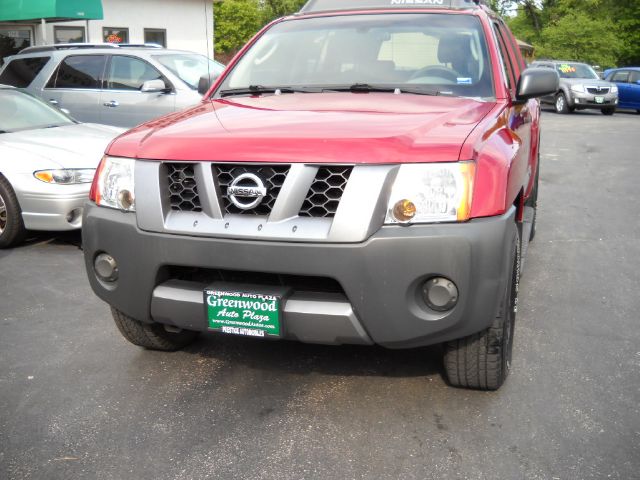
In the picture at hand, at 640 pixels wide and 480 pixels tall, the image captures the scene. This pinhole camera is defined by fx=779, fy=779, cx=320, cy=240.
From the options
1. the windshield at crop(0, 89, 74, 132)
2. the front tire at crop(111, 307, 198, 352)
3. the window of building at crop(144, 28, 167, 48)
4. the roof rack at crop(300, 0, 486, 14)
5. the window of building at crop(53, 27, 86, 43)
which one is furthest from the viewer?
the window of building at crop(144, 28, 167, 48)

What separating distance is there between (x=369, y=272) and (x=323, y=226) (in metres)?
0.26

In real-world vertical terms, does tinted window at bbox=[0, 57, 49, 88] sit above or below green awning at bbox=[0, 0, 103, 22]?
below

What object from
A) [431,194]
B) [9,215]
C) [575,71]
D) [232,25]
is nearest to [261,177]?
[431,194]

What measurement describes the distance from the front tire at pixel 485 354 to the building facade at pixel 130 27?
19.0 meters

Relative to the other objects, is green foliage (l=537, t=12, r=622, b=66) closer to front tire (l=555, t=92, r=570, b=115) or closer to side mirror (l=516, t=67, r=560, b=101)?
front tire (l=555, t=92, r=570, b=115)

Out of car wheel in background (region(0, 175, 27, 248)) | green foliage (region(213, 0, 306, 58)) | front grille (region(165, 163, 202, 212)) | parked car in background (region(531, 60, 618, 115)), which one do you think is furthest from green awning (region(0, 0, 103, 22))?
green foliage (region(213, 0, 306, 58))

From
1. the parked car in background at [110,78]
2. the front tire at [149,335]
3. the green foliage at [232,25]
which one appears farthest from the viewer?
the green foliage at [232,25]

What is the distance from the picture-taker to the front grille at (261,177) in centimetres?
319

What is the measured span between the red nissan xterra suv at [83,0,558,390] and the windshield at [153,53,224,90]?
252 inches

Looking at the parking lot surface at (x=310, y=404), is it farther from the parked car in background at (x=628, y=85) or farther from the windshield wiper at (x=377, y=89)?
the parked car in background at (x=628, y=85)

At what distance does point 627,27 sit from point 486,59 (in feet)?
161

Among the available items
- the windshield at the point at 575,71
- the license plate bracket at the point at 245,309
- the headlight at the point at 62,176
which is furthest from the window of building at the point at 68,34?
the license plate bracket at the point at 245,309

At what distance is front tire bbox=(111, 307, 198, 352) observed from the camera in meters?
3.96

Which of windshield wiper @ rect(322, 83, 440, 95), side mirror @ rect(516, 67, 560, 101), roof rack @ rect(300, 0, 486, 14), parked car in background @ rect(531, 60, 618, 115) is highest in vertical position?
roof rack @ rect(300, 0, 486, 14)
